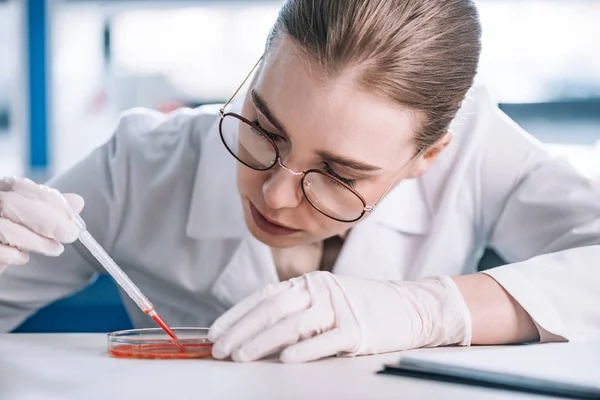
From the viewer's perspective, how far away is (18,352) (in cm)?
112

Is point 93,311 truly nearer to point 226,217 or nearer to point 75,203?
point 226,217

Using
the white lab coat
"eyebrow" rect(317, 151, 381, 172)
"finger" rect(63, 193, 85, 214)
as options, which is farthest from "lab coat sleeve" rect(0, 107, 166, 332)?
"eyebrow" rect(317, 151, 381, 172)

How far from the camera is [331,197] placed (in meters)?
1.37

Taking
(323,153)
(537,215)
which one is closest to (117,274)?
(323,153)

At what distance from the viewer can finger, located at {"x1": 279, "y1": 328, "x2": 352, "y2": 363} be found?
3.53 feet

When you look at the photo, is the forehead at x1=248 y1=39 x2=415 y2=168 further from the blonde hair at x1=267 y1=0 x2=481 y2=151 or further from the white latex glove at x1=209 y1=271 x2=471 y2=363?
the white latex glove at x1=209 y1=271 x2=471 y2=363

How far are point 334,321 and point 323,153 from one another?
0.30m

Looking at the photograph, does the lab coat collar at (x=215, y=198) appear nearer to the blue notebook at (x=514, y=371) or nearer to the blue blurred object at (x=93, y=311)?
the blue blurred object at (x=93, y=311)

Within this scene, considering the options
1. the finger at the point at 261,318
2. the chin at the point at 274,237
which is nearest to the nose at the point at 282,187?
the chin at the point at 274,237

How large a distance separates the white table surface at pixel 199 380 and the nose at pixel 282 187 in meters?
0.32

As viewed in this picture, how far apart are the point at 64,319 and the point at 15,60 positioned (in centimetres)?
309

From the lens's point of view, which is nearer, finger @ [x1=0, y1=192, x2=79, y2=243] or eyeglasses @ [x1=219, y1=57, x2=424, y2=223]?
finger @ [x1=0, y1=192, x2=79, y2=243]

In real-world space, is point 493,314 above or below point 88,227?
above

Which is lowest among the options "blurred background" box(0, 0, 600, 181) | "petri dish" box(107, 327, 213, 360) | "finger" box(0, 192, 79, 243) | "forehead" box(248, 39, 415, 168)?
"blurred background" box(0, 0, 600, 181)
